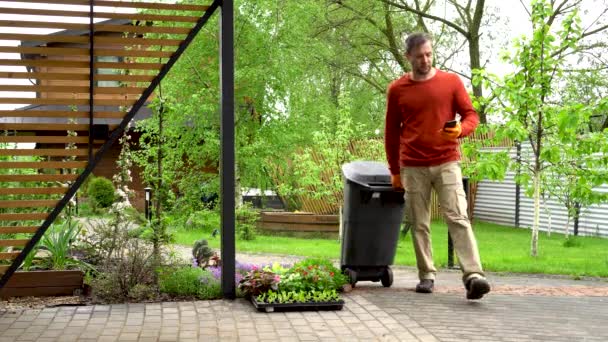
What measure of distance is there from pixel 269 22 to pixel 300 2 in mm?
2224

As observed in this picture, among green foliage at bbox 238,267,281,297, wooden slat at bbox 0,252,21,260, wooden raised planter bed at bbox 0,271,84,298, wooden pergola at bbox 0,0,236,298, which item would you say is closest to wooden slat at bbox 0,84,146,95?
wooden pergola at bbox 0,0,236,298

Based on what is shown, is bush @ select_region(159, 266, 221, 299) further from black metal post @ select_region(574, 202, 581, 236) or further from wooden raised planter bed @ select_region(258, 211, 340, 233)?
black metal post @ select_region(574, 202, 581, 236)

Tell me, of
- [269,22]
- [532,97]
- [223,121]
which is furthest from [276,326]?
[269,22]

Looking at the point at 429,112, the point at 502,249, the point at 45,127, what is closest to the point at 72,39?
the point at 45,127

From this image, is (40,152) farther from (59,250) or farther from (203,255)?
(203,255)

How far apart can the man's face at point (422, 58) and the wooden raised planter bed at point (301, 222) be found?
392 inches

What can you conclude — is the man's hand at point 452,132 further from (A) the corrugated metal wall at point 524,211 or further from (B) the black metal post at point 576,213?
(B) the black metal post at point 576,213

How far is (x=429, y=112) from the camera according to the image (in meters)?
6.50

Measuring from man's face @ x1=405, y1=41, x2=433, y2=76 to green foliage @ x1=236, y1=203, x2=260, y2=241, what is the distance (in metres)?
8.60

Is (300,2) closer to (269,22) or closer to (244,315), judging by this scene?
(269,22)

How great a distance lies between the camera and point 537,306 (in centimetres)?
647

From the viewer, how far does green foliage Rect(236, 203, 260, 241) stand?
14.9 meters

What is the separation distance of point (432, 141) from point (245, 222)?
9.61 m

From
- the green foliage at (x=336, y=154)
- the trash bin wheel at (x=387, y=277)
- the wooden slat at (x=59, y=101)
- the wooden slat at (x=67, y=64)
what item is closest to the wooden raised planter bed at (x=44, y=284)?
the wooden slat at (x=59, y=101)
